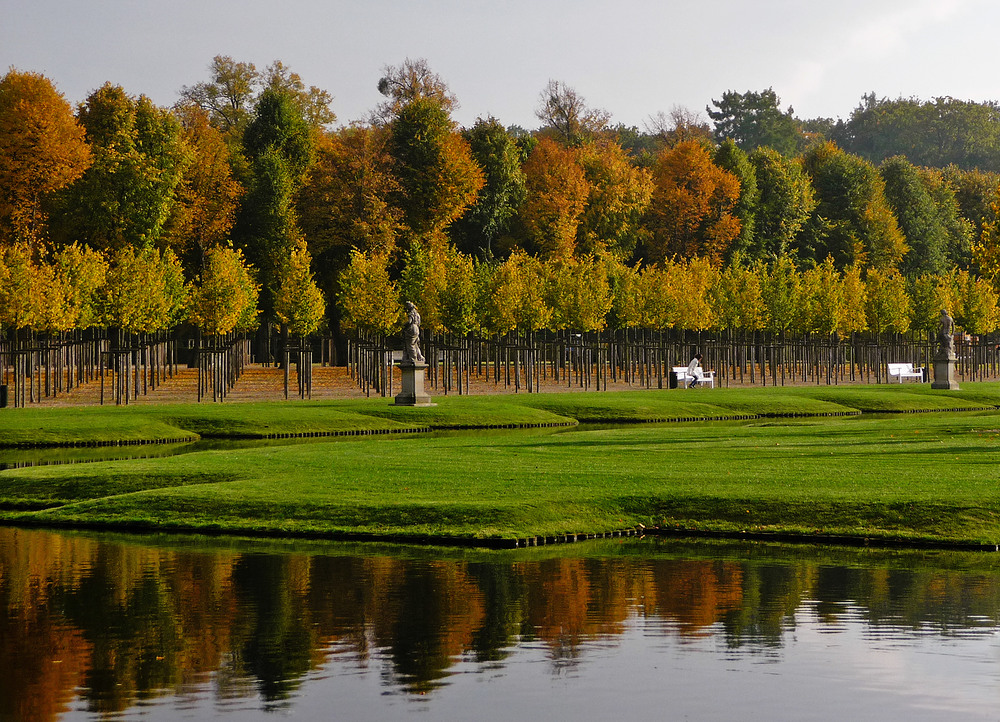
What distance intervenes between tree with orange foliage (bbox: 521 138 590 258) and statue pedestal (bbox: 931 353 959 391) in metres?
32.6

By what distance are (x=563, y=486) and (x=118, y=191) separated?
6032 centimetres

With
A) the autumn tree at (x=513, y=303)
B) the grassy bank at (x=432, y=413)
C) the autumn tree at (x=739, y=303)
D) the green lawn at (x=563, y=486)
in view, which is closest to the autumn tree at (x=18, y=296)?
the grassy bank at (x=432, y=413)

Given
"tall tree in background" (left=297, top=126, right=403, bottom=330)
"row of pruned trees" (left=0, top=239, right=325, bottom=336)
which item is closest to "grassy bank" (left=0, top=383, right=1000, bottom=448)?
"row of pruned trees" (left=0, top=239, right=325, bottom=336)

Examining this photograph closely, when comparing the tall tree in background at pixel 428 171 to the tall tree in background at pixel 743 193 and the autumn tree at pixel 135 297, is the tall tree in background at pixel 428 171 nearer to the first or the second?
the autumn tree at pixel 135 297

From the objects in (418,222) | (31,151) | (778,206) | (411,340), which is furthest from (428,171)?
(411,340)

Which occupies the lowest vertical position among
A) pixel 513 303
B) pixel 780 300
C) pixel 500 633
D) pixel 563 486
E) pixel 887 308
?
pixel 500 633

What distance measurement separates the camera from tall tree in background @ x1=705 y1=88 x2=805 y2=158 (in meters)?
162

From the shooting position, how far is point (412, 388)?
52.4 m

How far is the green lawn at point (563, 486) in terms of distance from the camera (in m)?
21.1

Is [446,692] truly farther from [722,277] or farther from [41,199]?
[722,277]

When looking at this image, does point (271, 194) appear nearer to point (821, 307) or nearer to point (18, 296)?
point (18, 296)

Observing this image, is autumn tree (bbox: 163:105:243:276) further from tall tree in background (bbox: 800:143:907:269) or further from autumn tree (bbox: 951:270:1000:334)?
tall tree in background (bbox: 800:143:907:269)

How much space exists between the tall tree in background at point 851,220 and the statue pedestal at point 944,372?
150 ft

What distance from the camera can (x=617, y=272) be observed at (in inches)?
3383
